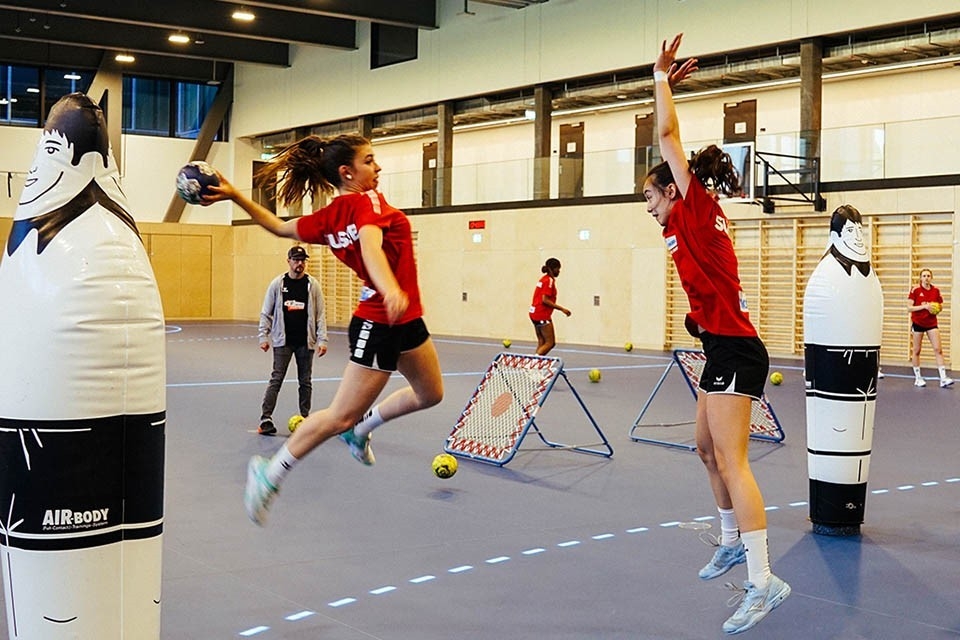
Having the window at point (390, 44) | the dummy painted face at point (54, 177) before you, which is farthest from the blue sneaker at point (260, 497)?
the window at point (390, 44)

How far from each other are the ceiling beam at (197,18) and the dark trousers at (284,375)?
64.5 ft

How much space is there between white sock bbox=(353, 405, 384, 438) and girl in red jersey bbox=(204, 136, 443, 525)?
0.35m

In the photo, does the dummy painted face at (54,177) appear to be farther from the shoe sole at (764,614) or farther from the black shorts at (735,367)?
the shoe sole at (764,614)

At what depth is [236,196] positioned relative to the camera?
4.60 m

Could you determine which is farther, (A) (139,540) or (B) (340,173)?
(B) (340,173)

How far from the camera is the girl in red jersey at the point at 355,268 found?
17.2 feet

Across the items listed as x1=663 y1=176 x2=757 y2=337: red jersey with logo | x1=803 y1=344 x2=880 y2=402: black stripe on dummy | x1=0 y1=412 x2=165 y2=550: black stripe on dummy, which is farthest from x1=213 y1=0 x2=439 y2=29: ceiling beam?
x1=0 y1=412 x2=165 y2=550: black stripe on dummy

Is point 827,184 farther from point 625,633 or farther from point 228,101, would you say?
point 228,101

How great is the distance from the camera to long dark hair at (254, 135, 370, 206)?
5.51 m

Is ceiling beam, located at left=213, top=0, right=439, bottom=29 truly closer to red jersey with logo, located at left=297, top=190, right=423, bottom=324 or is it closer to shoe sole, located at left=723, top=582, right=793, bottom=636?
red jersey with logo, located at left=297, top=190, right=423, bottom=324

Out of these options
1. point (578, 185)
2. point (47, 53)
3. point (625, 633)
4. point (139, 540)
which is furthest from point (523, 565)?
point (47, 53)

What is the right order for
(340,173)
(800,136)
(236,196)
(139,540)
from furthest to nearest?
(800,136) → (340,173) → (236,196) → (139,540)

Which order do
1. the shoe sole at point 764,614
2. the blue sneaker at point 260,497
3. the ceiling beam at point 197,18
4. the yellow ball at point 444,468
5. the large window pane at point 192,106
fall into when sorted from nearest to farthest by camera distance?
the shoe sole at point 764,614
the blue sneaker at point 260,497
the yellow ball at point 444,468
the ceiling beam at point 197,18
the large window pane at point 192,106

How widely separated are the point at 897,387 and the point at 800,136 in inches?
272
